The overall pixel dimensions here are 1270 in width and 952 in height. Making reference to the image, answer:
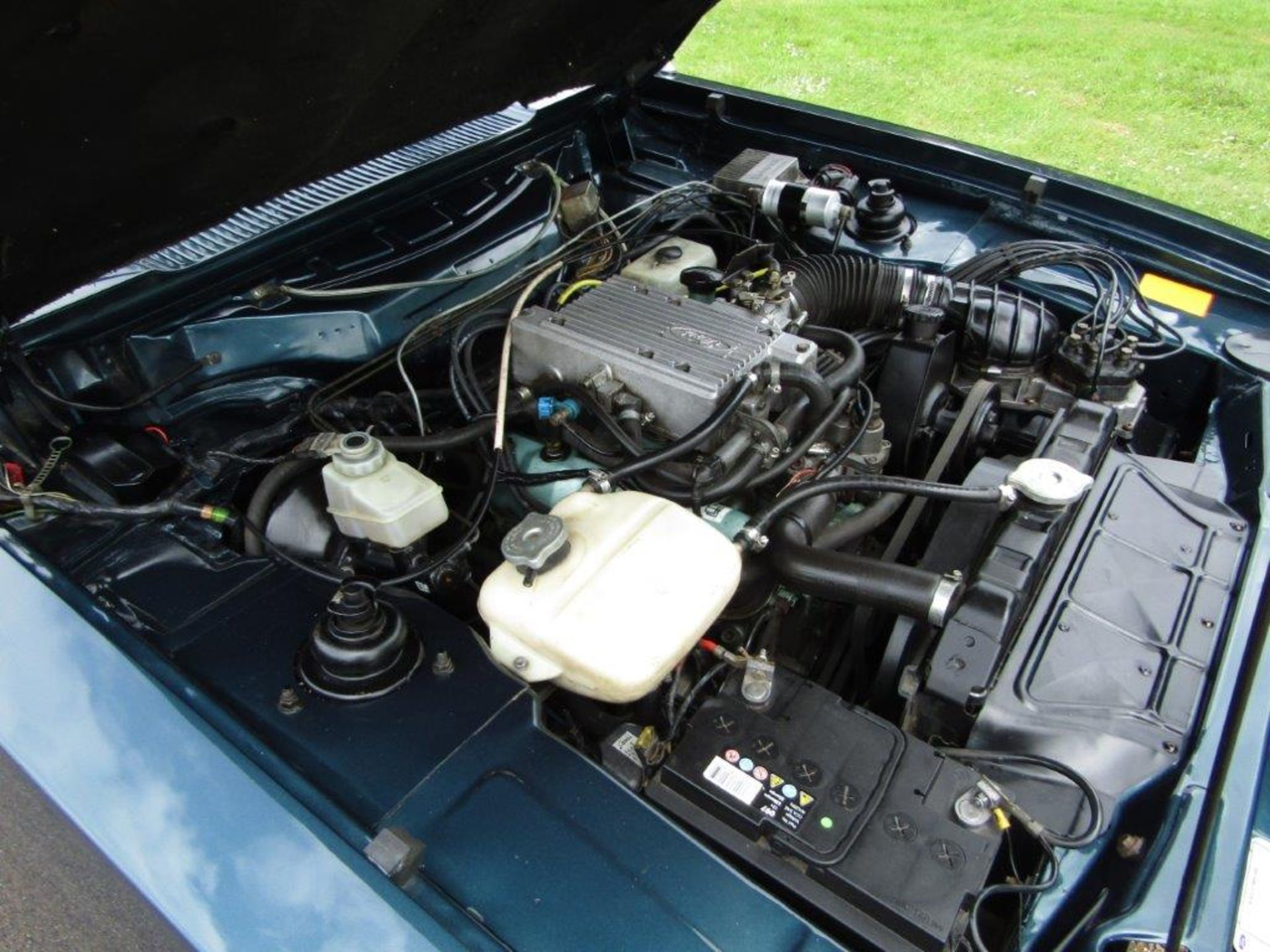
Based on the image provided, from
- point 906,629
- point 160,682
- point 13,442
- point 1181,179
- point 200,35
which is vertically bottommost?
point 1181,179

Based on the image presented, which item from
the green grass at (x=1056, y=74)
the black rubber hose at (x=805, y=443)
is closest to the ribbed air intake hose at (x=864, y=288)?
the black rubber hose at (x=805, y=443)

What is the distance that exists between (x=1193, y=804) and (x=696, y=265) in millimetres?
1169

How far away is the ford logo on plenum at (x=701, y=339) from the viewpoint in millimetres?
1400

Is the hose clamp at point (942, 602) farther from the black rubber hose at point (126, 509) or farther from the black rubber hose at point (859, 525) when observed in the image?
the black rubber hose at point (126, 509)

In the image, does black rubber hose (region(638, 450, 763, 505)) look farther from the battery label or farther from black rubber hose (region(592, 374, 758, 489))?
the battery label

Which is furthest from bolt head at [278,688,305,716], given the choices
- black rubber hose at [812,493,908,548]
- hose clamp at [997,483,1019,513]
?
hose clamp at [997,483,1019,513]

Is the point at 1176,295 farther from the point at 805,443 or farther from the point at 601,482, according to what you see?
the point at 601,482

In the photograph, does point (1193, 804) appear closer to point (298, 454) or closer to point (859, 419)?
point (859, 419)

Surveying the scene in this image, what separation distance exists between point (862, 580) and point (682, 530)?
28cm

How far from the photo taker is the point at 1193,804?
3.30 ft

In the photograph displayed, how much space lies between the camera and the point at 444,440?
137cm

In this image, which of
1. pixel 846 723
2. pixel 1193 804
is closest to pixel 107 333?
pixel 846 723

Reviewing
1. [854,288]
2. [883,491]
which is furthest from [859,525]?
[854,288]

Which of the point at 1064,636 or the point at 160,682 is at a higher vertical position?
the point at 160,682
